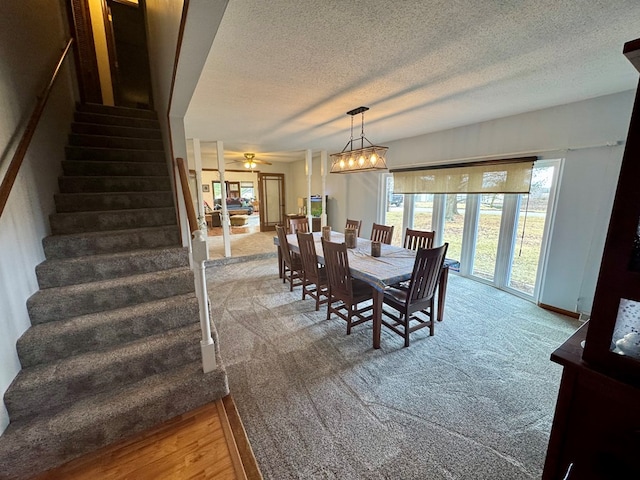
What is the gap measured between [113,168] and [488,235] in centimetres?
503

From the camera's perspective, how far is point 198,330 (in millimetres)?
1932

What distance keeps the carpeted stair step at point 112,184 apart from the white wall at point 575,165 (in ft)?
14.3

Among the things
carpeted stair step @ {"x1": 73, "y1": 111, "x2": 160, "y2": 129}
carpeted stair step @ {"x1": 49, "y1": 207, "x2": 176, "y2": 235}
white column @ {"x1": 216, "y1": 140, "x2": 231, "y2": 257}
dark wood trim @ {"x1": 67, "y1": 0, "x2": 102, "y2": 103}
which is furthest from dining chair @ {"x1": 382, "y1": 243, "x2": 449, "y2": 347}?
dark wood trim @ {"x1": 67, "y1": 0, "x2": 102, "y2": 103}

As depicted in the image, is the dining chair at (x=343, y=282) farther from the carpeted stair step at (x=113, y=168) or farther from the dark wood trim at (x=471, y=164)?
the dark wood trim at (x=471, y=164)

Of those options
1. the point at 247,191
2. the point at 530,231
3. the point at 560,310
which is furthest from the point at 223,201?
the point at 247,191

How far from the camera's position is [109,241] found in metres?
2.20

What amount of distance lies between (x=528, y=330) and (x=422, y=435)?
198cm

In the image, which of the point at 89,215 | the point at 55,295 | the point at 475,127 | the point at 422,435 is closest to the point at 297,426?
the point at 422,435

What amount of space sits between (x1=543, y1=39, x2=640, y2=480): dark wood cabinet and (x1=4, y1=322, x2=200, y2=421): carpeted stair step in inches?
78.8

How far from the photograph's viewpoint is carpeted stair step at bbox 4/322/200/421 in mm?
1413

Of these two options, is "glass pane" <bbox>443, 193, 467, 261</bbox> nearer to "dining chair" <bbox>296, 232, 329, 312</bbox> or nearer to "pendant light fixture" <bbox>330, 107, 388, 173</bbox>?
"pendant light fixture" <bbox>330, 107, 388, 173</bbox>

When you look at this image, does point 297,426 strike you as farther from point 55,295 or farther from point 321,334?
point 55,295

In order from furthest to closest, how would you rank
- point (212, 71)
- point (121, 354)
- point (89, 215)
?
point (89, 215)
point (212, 71)
point (121, 354)

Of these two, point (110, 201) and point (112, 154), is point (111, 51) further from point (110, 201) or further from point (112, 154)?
point (110, 201)
